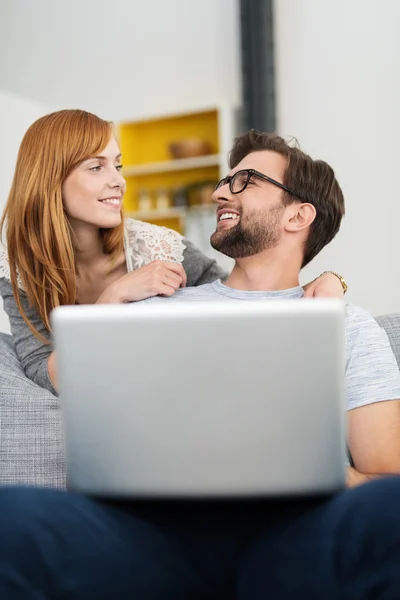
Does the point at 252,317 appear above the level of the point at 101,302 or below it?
above

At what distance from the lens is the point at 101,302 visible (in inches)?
79.0

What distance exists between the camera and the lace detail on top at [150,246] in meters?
2.32

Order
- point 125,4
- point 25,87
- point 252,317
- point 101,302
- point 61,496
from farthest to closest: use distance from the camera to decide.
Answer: point 25,87
point 125,4
point 101,302
point 61,496
point 252,317

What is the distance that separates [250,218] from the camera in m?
1.97

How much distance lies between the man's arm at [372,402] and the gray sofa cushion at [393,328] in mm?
231

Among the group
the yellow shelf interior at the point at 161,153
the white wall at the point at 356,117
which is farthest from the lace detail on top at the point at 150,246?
the yellow shelf interior at the point at 161,153

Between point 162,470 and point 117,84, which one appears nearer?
point 162,470

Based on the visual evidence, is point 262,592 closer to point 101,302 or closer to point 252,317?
point 252,317

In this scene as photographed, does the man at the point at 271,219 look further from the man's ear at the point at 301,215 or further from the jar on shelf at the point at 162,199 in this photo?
the jar on shelf at the point at 162,199

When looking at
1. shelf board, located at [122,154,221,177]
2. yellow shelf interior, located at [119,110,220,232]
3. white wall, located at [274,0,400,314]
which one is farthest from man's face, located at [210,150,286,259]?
yellow shelf interior, located at [119,110,220,232]

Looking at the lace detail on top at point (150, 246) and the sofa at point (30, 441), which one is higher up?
the lace detail on top at point (150, 246)

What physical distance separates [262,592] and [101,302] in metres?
1.10

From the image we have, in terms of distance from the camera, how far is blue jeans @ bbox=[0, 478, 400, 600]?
0.95m

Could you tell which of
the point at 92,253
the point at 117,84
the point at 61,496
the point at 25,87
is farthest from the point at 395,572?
the point at 25,87
